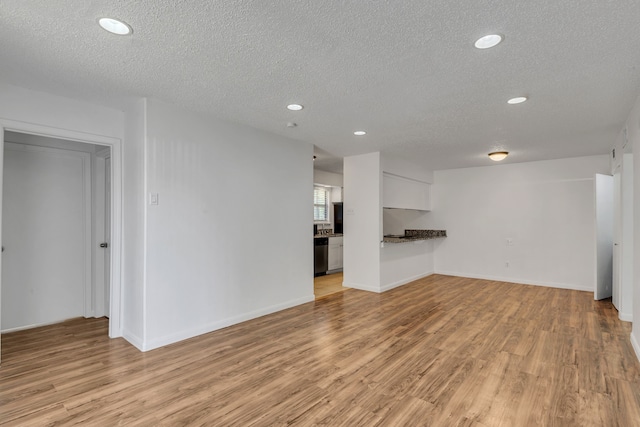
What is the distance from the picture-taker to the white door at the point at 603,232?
4.96 meters

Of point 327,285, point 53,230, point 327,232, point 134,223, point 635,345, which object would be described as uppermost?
point 134,223

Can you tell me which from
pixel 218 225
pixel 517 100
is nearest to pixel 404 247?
pixel 517 100

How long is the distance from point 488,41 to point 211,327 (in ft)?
12.0

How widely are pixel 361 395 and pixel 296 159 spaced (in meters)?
3.22

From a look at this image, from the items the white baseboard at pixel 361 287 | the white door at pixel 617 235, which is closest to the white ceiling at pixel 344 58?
the white door at pixel 617 235

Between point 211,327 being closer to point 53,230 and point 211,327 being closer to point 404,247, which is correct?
point 53,230

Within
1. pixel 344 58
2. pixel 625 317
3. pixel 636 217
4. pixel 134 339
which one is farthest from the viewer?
pixel 625 317

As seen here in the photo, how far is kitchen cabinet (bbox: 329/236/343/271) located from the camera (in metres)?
7.47

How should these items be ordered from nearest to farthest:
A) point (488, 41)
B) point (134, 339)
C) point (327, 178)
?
point (488, 41), point (134, 339), point (327, 178)

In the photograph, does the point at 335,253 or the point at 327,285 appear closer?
the point at 327,285

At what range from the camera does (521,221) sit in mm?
6387

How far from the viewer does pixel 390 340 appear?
11.2ft


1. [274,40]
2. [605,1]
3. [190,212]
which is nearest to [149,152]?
[190,212]

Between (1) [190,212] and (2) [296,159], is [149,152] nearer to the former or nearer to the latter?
(1) [190,212]
